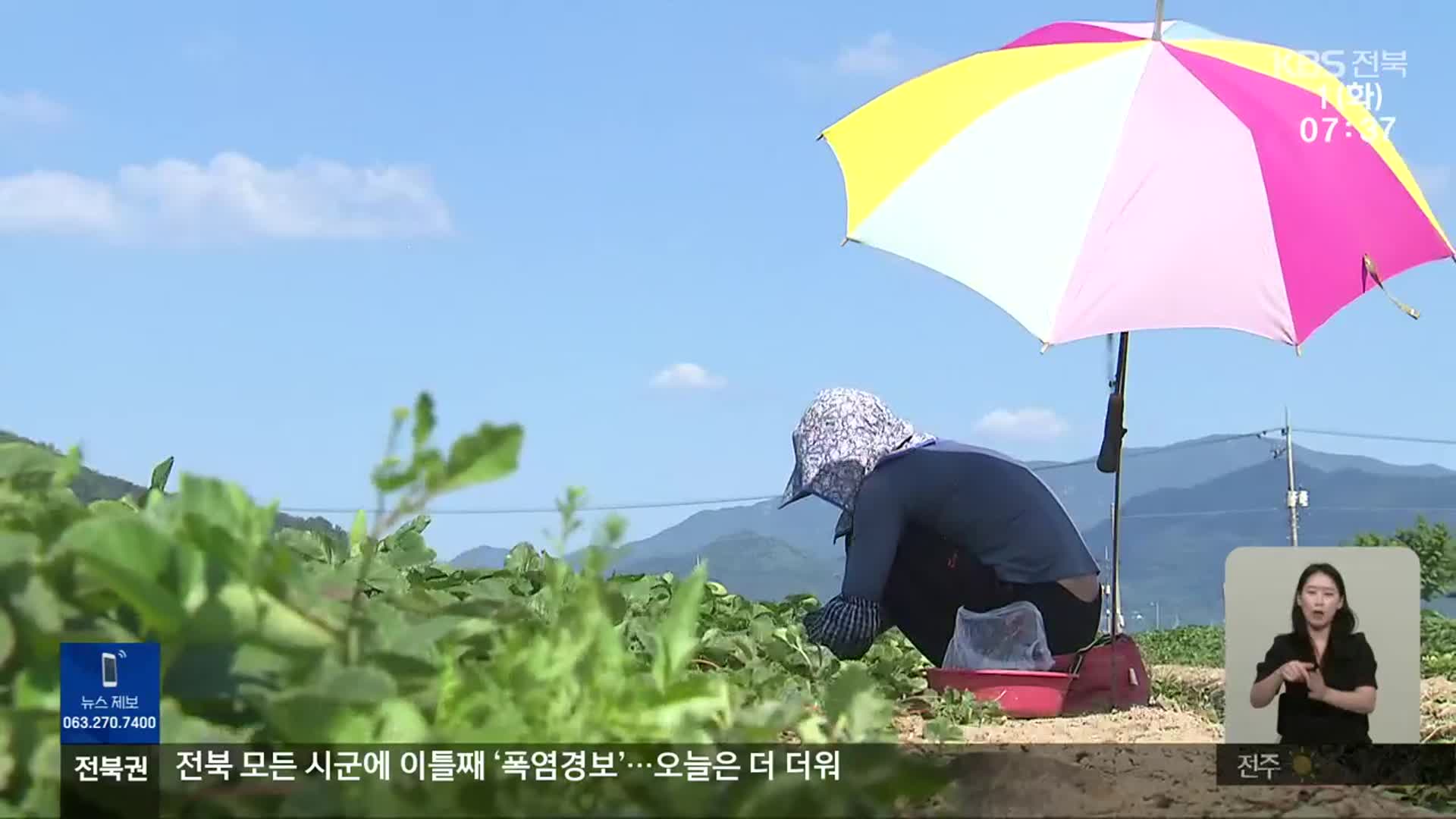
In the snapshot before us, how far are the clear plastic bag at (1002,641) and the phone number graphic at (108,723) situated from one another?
4.15 metres

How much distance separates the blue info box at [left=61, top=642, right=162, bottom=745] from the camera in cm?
166

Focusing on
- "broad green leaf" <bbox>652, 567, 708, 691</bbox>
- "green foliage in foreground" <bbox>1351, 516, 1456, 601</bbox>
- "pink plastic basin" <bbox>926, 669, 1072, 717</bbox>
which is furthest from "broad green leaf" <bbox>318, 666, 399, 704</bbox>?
"green foliage in foreground" <bbox>1351, 516, 1456, 601</bbox>

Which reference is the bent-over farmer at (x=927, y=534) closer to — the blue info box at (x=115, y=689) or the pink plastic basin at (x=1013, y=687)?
the pink plastic basin at (x=1013, y=687)

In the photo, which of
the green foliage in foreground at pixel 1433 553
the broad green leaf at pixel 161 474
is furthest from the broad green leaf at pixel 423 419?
the green foliage in foreground at pixel 1433 553

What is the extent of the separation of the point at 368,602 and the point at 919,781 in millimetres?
766

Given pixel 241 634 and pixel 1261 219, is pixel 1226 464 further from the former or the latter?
pixel 241 634

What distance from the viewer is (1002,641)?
5.63 metres

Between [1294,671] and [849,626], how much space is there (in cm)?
249

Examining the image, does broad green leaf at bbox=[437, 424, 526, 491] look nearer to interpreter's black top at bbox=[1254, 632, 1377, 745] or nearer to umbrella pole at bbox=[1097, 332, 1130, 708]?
interpreter's black top at bbox=[1254, 632, 1377, 745]

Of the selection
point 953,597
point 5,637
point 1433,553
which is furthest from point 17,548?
point 1433,553

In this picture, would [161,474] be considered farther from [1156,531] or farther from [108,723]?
[1156,531]

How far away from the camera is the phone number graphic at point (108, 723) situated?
1674 millimetres

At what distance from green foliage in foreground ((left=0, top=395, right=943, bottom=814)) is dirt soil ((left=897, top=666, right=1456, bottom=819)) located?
1.00 ft

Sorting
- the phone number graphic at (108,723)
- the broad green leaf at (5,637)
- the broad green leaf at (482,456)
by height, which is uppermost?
the broad green leaf at (482,456)
